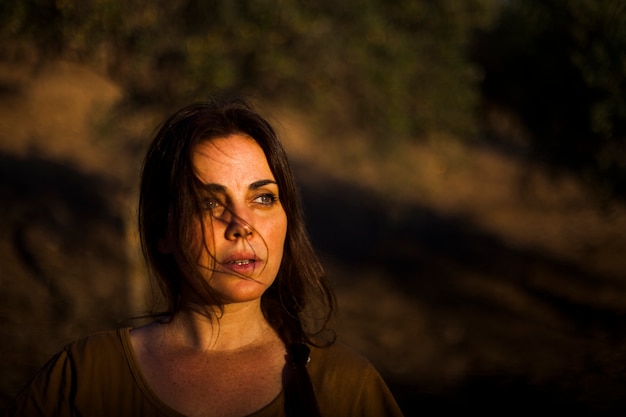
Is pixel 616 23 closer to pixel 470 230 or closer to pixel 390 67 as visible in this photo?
pixel 390 67

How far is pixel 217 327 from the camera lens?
212 cm

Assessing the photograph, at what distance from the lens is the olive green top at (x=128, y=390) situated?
192cm

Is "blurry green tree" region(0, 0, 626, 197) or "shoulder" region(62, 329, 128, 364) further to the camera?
"blurry green tree" region(0, 0, 626, 197)

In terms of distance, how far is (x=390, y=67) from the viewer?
9.16 meters

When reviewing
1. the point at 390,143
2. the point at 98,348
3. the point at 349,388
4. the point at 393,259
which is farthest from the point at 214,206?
the point at 393,259

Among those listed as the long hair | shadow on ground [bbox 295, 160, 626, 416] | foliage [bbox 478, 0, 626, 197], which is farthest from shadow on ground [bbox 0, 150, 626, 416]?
the long hair

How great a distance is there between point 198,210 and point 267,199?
20 centimetres

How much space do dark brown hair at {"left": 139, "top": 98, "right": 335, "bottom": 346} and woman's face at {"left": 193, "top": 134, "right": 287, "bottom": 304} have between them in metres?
0.03

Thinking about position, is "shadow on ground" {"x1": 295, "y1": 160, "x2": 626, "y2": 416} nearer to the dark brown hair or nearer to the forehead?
the dark brown hair

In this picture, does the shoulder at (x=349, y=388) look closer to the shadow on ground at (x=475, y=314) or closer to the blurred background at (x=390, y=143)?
the blurred background at (x=390, y=143)

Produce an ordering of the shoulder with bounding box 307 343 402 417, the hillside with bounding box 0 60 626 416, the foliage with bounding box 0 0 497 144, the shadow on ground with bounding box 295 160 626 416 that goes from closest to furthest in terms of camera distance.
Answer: the shoulder with bounding box 307 343 402 417
the foliage with bounding box 0 0 497 144
the shadow on ground with bounding box 295 160 626 416
the hillside with bounding box 0 60 626 416

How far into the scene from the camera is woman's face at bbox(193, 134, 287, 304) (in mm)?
2012

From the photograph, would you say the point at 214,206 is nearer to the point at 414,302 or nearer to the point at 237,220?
the point at 237,220

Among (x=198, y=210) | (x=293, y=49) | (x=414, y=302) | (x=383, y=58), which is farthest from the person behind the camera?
(x=414, y=302)
